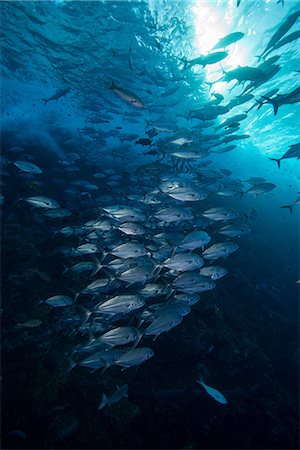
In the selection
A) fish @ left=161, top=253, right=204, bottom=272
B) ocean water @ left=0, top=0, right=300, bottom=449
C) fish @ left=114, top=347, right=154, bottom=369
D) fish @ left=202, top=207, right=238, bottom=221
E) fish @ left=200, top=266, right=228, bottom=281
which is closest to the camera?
fish @ left=114, top=347, right=154, bottom=369

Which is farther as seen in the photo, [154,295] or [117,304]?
[154,295]

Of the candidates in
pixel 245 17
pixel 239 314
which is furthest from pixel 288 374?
pixel 245 17

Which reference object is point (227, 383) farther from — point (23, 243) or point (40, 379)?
point (23, 243)

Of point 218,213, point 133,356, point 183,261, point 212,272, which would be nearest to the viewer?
point 133,356

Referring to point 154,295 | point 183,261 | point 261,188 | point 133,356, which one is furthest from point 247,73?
point 133,356

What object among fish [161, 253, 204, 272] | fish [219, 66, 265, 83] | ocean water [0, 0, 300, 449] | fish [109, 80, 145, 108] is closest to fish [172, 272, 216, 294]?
ocean water [0, 0, 300, 449]

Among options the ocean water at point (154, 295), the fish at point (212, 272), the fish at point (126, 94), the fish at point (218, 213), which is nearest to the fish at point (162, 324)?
the ocean water at point (154, 295)

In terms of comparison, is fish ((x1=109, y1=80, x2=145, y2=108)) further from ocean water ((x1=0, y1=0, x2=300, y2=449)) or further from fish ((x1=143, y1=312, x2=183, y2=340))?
fish ((x1=143, y1=312, x2=183, y2=340))

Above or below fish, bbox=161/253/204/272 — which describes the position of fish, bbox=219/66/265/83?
above

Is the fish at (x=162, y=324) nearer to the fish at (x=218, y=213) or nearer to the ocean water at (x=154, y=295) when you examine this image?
the ocean water at (x=154, y=295)

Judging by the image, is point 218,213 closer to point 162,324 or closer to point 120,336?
point 162,324

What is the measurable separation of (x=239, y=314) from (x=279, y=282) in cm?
535

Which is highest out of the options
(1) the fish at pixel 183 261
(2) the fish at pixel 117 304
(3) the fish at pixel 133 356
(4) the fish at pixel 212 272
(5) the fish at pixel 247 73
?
(5) the fish at pixel 247 73

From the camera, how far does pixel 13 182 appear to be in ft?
39.0
